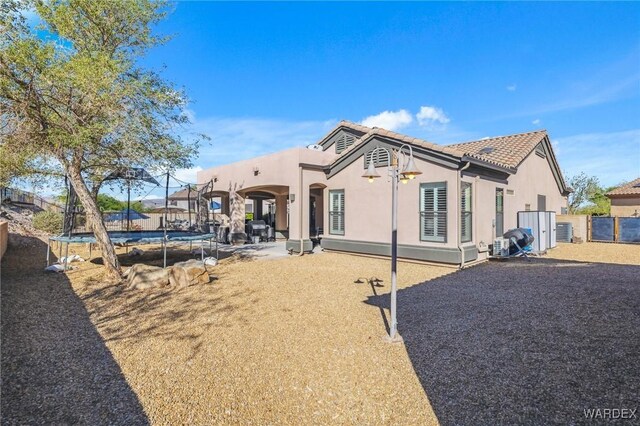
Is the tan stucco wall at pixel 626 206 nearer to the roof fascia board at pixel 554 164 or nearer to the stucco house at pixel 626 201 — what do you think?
the stucco house at pixel 626 201

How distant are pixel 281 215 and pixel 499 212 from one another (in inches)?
436

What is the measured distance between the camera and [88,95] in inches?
299

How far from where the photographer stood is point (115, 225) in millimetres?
→ 23531

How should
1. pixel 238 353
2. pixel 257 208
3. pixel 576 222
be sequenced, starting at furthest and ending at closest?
1. pixel 257 208
2. pixel 576 222
3. pixel 238 353

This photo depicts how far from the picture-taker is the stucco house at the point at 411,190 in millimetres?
10586

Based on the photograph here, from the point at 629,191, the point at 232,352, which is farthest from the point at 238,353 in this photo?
the point at 629,191

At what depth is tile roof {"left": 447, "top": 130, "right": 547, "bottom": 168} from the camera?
44.0ft

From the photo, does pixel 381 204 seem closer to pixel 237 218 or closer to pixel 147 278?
pixel 147 278

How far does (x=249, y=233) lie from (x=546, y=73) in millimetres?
15746

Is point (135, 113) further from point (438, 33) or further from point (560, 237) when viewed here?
point (560, 237)

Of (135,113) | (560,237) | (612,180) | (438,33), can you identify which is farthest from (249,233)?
(612,180)

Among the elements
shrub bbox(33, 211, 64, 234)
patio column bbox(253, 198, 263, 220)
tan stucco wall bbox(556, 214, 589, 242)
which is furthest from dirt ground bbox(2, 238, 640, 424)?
tan stucco wall bbox(556, 214, 589, 242)

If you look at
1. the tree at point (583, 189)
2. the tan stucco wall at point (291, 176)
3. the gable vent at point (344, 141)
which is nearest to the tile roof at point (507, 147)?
the gable vent at point (344, 141)

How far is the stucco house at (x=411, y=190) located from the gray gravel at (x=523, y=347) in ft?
10.1
